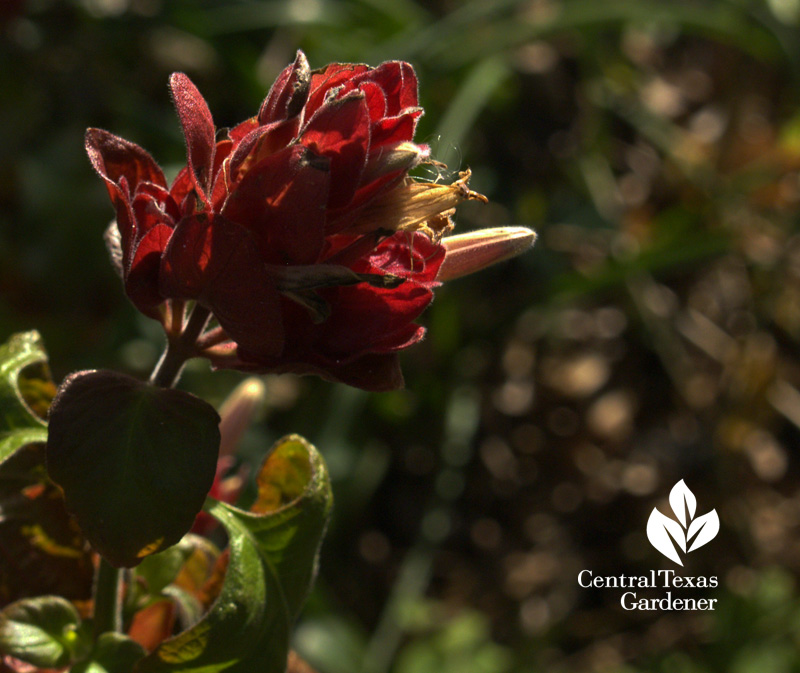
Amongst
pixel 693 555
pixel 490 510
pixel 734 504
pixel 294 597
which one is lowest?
pixel 490 510

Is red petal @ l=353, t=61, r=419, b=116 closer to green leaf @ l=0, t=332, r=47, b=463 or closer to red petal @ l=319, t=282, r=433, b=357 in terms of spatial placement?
red petal @ l=319, t=282, r=433, b=357

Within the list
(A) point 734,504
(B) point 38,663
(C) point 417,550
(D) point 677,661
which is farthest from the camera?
(A) point 734,504

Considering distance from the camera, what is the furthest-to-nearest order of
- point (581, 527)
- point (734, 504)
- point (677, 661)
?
point (581, 527) < point (734, 504) < point (677, 661)

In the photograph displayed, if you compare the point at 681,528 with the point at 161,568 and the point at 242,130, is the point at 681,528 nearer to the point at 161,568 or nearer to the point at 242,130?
the point at 161,568

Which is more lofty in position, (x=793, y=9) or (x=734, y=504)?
(x=793, y=9)

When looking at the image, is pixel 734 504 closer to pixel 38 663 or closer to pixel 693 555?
pixel 693 555

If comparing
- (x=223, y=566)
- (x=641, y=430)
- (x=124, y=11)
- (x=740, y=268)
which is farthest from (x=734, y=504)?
(x=124, y=11)

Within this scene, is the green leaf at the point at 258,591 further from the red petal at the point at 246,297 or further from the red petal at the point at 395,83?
the red petal at the point at 395,83

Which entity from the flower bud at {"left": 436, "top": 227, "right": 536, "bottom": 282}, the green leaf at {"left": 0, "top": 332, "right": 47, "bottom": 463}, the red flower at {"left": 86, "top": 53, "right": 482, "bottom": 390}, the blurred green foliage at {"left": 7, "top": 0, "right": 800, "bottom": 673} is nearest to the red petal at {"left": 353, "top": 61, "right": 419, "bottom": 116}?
the red flower at {"left": 86, "top": 53, "right": 482, "bottom": 390}
